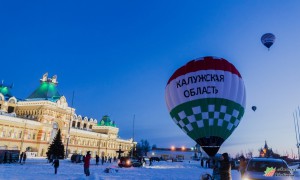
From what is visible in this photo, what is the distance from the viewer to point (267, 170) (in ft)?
33.8

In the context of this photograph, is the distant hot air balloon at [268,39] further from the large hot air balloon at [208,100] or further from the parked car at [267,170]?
the parked car at [267,170]

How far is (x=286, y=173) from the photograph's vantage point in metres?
10.2

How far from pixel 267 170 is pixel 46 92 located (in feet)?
203

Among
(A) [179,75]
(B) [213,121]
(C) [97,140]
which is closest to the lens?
(B) [213,121]

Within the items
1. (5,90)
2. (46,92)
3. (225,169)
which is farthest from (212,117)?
(5,90)

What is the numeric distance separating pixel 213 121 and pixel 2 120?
48976 millimetres

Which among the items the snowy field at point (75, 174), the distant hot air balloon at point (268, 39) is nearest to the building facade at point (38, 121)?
the snowy field at point (75, 174)

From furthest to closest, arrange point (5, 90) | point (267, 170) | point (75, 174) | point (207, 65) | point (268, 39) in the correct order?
point (5, 90), point (268, 39), point (75, 174), point (207, 65), point (267, 170)

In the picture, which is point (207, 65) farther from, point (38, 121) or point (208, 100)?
point (38, 121)

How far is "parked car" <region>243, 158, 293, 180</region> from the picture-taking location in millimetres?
10055

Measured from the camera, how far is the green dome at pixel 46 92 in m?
64.6

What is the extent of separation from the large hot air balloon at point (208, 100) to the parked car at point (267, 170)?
2.32 metres

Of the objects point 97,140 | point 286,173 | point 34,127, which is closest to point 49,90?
point 34,127

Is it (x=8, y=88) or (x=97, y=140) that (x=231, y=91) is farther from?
(x=97, y=140)
